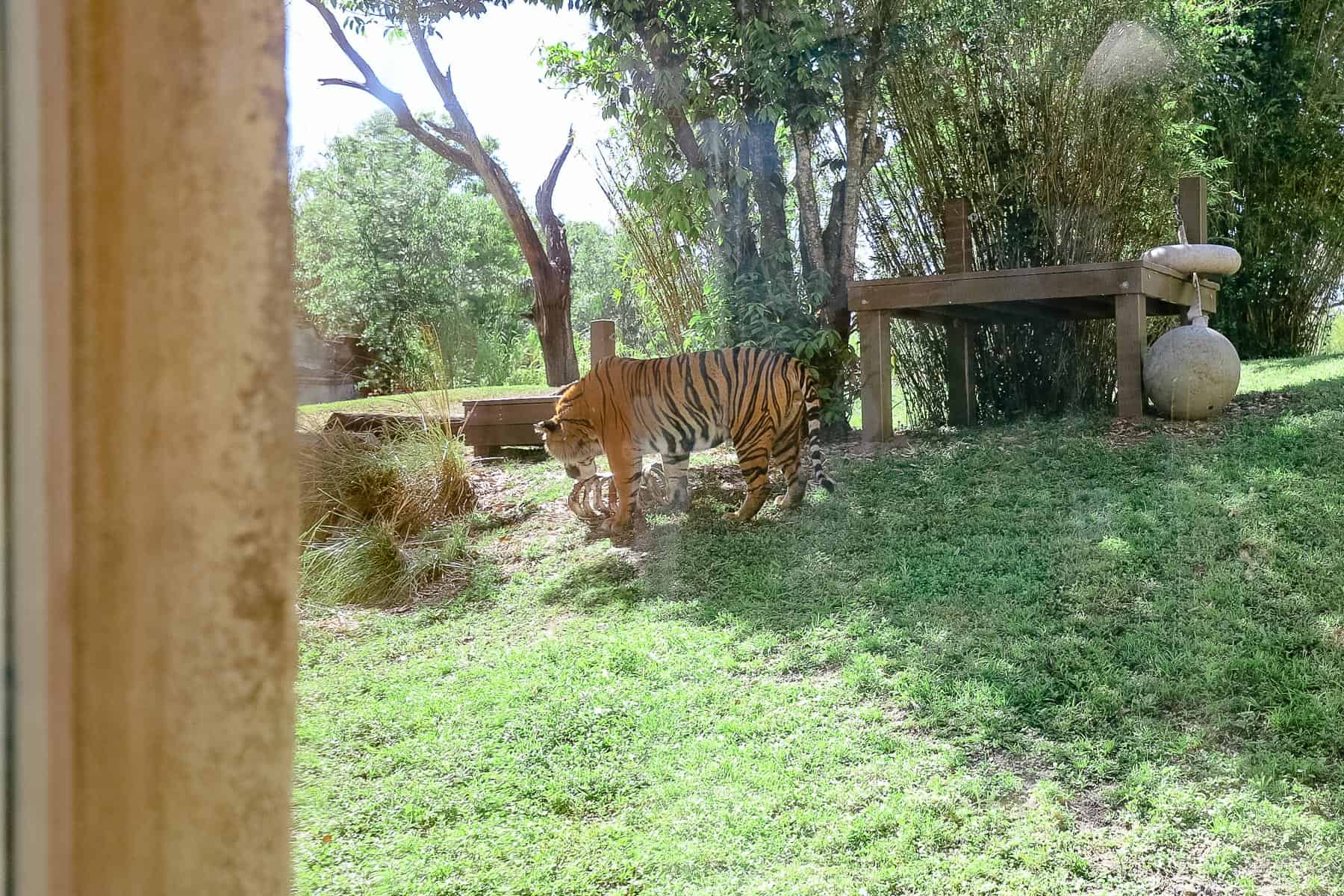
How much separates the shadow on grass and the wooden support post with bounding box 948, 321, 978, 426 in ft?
3.13

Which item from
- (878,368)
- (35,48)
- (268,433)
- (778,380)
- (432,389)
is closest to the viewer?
(35,48)

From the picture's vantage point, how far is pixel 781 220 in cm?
610

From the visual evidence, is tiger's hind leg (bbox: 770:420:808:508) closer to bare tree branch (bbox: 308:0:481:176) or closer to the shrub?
the shrub

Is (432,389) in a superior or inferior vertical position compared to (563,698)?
superior

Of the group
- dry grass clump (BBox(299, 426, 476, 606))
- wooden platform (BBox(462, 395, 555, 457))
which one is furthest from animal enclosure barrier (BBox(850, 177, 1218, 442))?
dry grass clump (BBox(299, 426, 476, 606))

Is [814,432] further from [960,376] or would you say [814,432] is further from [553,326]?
[553,326]

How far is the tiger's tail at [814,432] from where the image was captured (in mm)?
4922

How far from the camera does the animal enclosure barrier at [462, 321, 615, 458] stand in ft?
22.8

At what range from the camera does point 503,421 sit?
7.00 meters

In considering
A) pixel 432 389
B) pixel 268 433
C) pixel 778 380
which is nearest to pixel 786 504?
pixel 778 380

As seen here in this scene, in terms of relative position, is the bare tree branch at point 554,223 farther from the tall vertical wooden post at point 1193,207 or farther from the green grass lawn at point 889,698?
the green grass lawn at point 889,698

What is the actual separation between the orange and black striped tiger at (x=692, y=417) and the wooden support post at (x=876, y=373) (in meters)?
0.59

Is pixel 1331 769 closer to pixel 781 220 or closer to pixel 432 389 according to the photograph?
pixel 781 220

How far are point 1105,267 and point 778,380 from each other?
1845 mm
